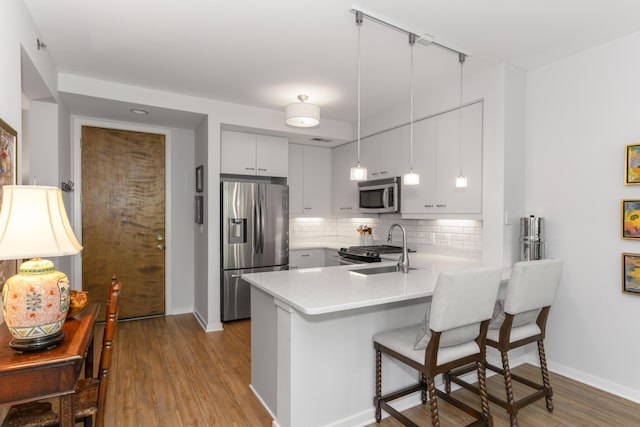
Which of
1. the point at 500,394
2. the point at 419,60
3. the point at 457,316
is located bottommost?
the point at 500,394

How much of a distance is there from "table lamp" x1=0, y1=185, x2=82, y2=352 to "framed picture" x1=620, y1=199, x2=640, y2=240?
337 centimetres

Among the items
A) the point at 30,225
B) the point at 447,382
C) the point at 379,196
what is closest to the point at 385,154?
the point at 379,196

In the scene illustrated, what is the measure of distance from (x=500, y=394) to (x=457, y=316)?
1253 mm

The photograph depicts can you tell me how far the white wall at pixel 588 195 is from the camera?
102 inches

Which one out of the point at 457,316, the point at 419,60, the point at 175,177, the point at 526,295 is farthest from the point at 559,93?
the point at 175,177

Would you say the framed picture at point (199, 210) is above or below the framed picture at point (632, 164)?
below

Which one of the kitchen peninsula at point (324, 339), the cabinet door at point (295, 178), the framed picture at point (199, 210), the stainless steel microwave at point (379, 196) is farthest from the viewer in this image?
the cabinet door at point (295, 178)

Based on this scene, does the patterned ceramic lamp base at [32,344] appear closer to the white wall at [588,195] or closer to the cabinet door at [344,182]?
the white wall at [588,195]

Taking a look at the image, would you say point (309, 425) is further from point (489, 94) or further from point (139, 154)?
point (139, 154)

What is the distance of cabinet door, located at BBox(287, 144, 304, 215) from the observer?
517cm

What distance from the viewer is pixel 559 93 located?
9.80ft

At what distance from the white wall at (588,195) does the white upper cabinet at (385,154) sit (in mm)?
1358

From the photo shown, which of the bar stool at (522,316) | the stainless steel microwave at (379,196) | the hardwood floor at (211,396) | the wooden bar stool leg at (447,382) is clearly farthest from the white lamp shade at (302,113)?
the wooden bar stool leg at (447,382)

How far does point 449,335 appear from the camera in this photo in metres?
1.95
